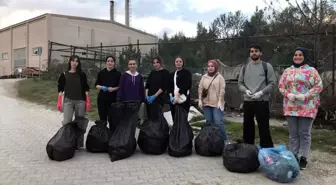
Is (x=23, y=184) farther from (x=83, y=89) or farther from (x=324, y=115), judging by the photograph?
(x=324, y=115)

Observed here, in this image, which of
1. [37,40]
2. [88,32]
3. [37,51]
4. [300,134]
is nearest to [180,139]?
[300,134]

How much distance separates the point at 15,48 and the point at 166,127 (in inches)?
1299

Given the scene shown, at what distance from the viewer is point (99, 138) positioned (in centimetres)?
487

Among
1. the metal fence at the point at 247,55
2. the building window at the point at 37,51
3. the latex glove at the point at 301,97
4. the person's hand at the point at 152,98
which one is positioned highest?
the building window at the point at 37,51

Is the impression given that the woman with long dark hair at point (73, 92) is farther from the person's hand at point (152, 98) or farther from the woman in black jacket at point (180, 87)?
the woman in black jacket at point (180, 87)

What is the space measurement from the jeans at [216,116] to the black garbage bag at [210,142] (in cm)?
19

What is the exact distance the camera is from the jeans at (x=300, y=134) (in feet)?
13.5

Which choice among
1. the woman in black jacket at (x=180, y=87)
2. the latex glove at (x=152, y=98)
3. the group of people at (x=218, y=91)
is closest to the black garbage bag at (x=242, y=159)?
the group of people at (x=218, y=91)

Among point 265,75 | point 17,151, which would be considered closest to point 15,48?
point 17,151

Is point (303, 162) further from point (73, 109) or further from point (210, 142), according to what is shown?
point (73, 109)

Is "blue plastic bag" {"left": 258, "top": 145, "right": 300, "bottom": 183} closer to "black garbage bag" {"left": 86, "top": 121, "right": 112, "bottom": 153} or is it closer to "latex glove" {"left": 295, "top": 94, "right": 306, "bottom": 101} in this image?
"latex glove" {"left": 295, "top": 94, "right": 306, "bottom": 101}

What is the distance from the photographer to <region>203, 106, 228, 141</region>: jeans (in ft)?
16.2

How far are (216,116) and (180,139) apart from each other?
2.39 feet

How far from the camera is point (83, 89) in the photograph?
200 inches
